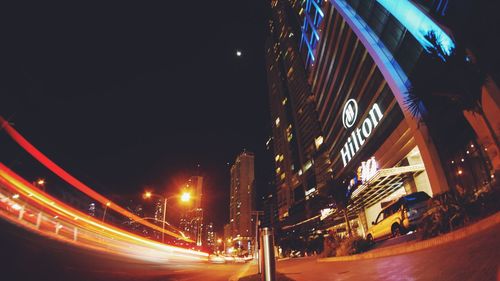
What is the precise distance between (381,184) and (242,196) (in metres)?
144

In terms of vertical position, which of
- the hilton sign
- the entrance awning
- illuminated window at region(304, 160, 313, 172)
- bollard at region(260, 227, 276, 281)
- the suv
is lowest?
bollard at region(260, 227, 276, 281)

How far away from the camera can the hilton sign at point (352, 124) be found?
24.3 m

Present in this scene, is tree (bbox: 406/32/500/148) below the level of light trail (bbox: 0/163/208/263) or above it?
above

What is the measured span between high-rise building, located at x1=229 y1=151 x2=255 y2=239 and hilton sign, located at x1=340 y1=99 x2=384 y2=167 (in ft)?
395

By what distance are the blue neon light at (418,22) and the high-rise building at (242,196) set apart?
136 meters

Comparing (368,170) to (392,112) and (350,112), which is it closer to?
(392,112)

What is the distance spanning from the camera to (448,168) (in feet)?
52.9

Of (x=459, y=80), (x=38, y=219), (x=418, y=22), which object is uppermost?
(x=418, y=22)

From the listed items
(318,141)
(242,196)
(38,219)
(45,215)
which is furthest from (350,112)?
(242,196)

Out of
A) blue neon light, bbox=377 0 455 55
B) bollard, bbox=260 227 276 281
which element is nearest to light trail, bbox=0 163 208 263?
bollard, bbox=260 227 276 281

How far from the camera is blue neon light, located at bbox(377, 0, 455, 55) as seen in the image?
14.1 metres

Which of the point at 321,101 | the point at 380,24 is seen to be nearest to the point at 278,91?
the point at 321,101

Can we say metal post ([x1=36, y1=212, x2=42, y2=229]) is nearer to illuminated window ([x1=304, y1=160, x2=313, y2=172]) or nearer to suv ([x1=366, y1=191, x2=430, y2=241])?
suv ([x1=366, y1=191, x2=430, y2=241])

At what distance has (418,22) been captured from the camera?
1612 centimetres
